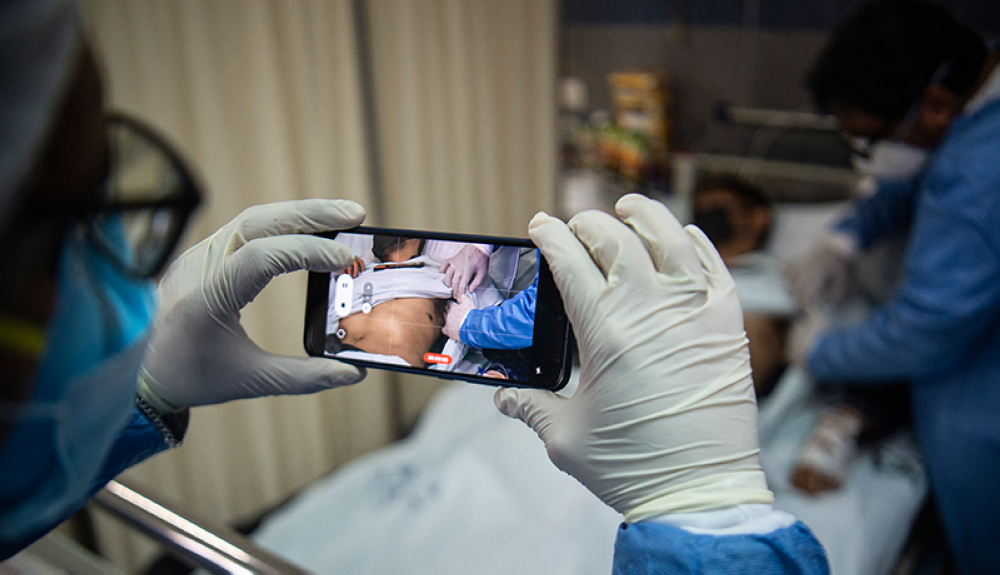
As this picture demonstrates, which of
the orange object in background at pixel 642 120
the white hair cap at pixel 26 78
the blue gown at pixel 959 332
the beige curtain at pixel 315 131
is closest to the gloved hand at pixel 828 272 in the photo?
the blue gown at pixel 959 332

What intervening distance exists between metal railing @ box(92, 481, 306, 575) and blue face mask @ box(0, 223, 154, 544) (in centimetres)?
19

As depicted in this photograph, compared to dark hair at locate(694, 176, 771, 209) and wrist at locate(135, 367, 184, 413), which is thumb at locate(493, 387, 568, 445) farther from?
dark hair at locate(694, 176, 771, 209)

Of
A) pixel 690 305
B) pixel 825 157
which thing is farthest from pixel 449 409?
pixel 825 157

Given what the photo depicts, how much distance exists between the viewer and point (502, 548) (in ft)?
3.67

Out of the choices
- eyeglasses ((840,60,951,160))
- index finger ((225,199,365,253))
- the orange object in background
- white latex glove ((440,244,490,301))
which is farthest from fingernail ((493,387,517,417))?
the orange object in background

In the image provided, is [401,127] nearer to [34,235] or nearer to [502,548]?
[502,548]

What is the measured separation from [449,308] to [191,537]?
37 cm

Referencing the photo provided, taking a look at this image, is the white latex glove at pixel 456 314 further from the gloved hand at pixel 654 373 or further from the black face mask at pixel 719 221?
the black face mask at pixel 719 221

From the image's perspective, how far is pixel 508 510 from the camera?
1204 mm

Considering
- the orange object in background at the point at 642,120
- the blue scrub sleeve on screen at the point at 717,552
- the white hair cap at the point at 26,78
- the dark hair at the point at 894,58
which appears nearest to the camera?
the white hair cap at the point at 26,78

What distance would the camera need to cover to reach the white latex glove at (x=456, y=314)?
576mm

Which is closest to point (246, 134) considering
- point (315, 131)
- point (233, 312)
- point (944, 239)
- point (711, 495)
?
point (315, 131)

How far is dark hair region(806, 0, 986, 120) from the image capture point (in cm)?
102

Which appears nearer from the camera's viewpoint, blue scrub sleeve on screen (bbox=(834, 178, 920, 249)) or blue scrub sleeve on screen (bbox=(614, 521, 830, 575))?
blue scrub sleeve on screen (bbox=(614, 521, 830, 575))
